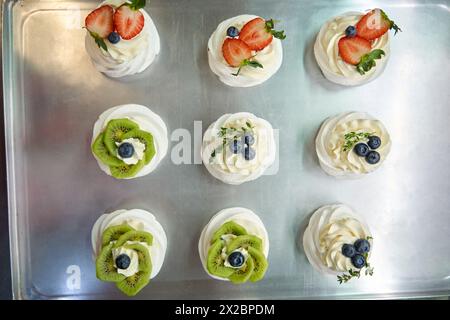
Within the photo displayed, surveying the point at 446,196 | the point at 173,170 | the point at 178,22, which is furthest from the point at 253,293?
the point at 178,22

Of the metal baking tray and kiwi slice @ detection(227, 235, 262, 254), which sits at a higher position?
the metal baking tray

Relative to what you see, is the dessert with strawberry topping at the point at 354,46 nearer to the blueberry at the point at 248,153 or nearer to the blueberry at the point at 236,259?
the blueberry at the point at 248,153

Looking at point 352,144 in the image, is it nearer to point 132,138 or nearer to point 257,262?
point 257,262

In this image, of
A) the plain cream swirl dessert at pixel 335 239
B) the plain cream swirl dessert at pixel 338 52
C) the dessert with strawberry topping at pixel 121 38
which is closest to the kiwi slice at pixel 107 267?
the dessert with strawberry topping at pixel 121 38

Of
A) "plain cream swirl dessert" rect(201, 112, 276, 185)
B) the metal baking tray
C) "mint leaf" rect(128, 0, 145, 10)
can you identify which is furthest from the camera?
the metal baking tray

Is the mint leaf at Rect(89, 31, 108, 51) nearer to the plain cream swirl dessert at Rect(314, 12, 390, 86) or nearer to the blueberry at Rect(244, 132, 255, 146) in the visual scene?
the blueberry at Rect(244, 132, 255, 146)

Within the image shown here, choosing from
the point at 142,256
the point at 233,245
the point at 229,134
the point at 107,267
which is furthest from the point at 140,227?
the point at 229,134

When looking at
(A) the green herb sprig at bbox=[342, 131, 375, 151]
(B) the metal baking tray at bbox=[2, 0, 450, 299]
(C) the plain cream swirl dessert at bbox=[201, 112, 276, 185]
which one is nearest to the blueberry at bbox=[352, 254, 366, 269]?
(B) the metal baking tray at bbox=[2, 0, 450, 299]
